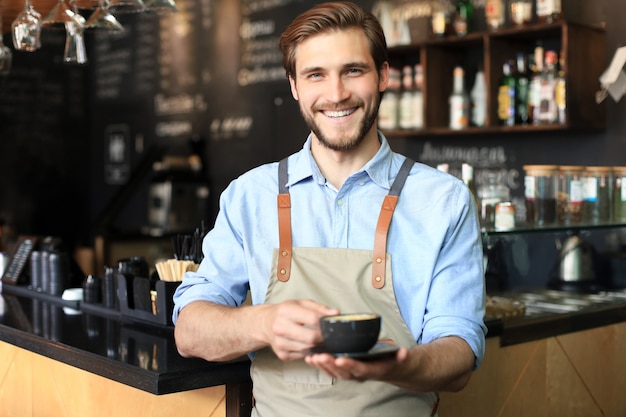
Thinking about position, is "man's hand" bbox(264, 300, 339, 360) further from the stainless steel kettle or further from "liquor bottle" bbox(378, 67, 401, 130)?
"liquor bottle" bbox(378, 67, 401, 130)

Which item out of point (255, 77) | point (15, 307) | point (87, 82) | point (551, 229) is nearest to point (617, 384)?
point (551, 229)

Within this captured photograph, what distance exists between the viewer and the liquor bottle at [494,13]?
4.16 meters

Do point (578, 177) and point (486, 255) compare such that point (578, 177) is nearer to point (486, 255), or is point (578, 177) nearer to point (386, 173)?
point (486, 255)

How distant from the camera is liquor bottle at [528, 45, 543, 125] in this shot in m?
3.95

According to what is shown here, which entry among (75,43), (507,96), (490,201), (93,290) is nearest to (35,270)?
(93,290)

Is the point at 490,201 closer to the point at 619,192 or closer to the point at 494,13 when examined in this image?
the point at 619,192

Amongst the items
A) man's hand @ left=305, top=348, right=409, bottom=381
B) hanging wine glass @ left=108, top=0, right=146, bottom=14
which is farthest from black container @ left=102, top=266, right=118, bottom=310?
man's hand @ left=305, top=348, right=409, bottom=381

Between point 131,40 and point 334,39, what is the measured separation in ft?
19.5

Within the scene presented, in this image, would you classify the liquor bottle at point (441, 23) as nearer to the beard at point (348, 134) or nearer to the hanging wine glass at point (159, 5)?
the hanging wine glass at point (159, 5)

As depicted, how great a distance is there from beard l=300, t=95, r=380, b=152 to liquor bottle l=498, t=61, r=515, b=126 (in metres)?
2.41

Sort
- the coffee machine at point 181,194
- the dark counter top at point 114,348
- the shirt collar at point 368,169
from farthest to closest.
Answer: the coffee machine at point 181,194 → the dark counter top at point 114,348 → the shirt collar at point 368,169

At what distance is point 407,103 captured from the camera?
4574 millimetres

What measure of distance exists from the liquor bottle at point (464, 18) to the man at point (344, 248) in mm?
2605

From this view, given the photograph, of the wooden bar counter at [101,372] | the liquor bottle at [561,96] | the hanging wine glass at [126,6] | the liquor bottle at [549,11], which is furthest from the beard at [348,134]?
the liquor bottle at [549,11]
